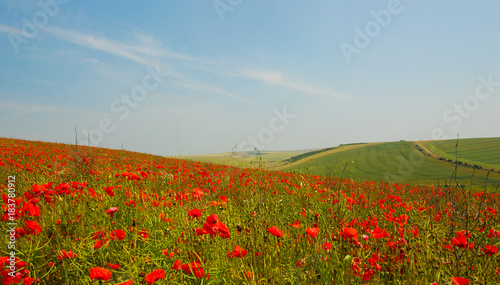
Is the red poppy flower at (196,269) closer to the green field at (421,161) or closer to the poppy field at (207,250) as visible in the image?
the poppy field at (207,250)

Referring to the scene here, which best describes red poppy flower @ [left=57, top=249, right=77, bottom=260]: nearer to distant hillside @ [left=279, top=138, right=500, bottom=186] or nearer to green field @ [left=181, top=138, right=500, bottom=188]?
green field @ [left=181, top=138, right=500, bottom=188]

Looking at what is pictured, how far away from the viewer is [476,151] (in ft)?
114

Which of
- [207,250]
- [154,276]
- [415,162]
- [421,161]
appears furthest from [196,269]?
[415,162]

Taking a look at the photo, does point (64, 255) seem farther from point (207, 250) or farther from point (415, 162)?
point (415, 162)

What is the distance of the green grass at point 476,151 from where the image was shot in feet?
96.8

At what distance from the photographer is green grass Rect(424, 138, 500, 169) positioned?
2950 cm

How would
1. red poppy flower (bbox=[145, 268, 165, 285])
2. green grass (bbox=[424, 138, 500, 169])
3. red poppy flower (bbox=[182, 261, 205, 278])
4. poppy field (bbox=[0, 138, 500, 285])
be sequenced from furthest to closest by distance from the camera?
green grass (bbox=[424, 138, 500, 169]) → poppy field (bbox=[0, 138, 500, 285]) → red poppy flower (bbox=[182, 261, 205, 278]) → red poppy flower (bbox=[145, 268, 165, 285])

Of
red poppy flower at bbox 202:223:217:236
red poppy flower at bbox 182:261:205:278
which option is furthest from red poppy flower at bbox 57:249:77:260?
red poppy flower at bbox 202:223:217:236

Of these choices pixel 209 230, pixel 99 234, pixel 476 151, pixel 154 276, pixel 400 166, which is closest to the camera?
pixel 154 276

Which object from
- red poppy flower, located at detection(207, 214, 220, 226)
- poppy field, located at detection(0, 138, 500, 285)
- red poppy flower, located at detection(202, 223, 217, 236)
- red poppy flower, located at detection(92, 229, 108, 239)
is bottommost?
poppy field, located at detection(0, 138, 500, 285)

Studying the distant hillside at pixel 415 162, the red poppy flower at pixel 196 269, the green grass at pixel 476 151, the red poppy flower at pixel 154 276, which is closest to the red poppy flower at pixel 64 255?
the red poppy flower at pixel 154 276

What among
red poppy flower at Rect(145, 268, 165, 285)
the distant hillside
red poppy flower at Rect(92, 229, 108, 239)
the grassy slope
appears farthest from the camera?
the distant hillside

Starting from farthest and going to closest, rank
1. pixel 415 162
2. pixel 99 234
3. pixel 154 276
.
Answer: pixel 415 162 < pixel 99 234 < pixel 154 276

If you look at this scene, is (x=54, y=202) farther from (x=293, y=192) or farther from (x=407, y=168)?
(x=407, y=168)
